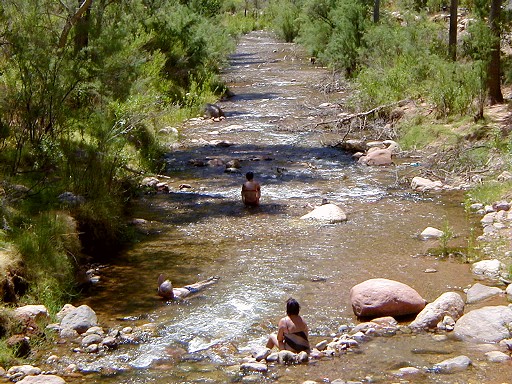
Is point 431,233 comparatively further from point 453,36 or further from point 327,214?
point 453,36

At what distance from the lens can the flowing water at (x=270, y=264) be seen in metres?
7.26

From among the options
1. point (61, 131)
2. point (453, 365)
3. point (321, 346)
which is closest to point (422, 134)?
point (61, 131)

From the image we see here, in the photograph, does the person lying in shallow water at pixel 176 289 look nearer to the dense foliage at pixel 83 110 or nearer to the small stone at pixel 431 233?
the dense foliage at pixel 83 110

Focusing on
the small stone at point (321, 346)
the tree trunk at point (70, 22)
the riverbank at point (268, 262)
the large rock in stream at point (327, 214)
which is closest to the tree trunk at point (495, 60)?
the riverbank at point (268, 262)

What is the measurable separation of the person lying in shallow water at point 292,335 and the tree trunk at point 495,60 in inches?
425

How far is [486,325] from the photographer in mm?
7660

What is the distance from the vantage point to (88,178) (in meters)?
11.1

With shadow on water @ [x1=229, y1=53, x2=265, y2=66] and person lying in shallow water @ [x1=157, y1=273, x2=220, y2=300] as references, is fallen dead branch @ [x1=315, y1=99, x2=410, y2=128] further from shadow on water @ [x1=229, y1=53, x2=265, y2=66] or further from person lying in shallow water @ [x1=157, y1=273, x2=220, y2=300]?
shadow on water @ [x1=229, y1=53, x2=265, y2=66]

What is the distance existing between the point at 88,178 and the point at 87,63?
2089mm

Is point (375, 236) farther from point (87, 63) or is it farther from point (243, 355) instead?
point (87, 63)

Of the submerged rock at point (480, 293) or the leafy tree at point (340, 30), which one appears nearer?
the submerged rock at point (480, 293)

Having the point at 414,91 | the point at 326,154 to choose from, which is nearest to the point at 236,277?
the point at 326,154

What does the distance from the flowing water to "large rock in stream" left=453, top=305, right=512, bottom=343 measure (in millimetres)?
229

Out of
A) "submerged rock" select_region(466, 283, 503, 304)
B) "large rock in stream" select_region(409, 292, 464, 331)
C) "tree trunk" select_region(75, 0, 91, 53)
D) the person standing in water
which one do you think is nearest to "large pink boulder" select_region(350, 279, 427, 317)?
"large rock in stream" select_region(409, 292, 464, 331)
